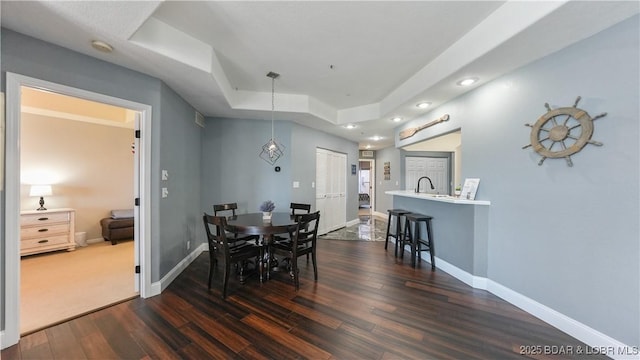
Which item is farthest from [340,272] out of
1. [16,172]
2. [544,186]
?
[16,172]

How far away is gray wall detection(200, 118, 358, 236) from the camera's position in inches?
171

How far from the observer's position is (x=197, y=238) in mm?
4051

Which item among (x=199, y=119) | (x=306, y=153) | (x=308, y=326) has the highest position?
(x=199, y=119)

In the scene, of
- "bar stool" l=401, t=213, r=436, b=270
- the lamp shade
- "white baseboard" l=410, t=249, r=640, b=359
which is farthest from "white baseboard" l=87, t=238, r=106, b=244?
"white baseboard" l=410, t=249, r=640, b=359

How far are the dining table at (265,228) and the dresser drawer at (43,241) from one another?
10.8 feet

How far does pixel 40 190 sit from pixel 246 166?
3.41 m

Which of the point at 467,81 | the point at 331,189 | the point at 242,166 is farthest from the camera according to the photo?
the point at 331,189

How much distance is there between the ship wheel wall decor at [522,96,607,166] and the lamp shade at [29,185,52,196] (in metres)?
7.03

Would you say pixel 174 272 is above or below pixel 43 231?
below

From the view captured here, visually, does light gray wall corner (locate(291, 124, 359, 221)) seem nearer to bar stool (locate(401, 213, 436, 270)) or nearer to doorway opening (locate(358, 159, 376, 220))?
bar stool (locate(401, 213, 436, 270))

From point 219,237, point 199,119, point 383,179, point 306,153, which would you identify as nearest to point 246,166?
point 199,119

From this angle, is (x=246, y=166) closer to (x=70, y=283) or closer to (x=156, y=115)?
(x=156, y=115)

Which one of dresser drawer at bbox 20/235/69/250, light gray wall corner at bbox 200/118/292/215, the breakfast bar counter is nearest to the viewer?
the breakfast bar counter

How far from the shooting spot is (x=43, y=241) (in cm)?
385
